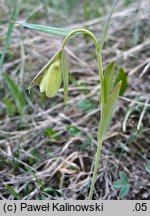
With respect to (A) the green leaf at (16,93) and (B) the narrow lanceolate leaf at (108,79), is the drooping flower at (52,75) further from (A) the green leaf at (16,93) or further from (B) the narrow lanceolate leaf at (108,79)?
(A) the green leaf at (16,93)

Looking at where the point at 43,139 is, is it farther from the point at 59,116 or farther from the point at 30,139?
the point at 59,116

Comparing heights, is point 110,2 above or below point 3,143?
above

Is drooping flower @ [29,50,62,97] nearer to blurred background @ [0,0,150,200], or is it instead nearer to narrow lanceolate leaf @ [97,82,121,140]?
narrow lanceolate leaf @ [97,82,121,140]

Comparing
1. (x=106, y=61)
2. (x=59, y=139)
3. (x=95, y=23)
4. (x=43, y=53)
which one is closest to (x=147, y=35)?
(x=106, y=61)

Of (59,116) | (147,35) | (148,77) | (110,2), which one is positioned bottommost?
(59,116)

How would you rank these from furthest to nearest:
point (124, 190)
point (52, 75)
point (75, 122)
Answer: point (75, 122), point (124, 190), point (52, 75)

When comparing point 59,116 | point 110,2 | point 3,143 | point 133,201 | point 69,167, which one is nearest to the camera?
point 133,201

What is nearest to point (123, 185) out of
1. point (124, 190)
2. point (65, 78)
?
point (124, 190)

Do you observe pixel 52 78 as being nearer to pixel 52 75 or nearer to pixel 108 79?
pixel 52 75
